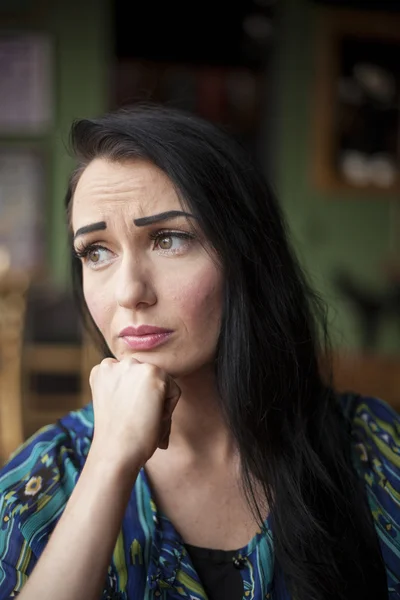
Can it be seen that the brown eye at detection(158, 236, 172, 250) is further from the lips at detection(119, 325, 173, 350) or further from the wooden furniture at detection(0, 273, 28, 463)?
the wooden furniture at detection(0, 273, 28, 463)

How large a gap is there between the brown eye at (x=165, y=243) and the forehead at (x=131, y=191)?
4 centimetres

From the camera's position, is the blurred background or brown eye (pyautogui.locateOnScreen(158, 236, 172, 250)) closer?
brown eye (pyautogui.locateOnScreen(158, 236, 172, 250))

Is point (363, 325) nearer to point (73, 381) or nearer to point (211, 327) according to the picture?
point (73, 381)

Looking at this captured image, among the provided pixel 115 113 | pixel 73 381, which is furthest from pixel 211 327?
pixel 73 381

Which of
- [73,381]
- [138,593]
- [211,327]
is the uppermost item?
[211,327]

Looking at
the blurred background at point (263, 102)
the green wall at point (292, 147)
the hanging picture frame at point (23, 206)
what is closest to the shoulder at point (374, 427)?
the blurred background at point (263, 102)

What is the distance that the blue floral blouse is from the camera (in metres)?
0.99

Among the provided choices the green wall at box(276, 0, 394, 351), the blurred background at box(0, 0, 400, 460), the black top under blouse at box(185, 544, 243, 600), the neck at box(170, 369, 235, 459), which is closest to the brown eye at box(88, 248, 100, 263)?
the neck at box(170, 369, 235, 459)

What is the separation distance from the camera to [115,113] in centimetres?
115

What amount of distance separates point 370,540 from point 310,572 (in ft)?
0.43

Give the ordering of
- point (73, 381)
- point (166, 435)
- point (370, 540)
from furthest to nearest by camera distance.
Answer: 1. point (73, 381)
2. point (370, 540)
3. point (166, 435)

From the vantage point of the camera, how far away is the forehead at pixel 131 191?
3.42 feet

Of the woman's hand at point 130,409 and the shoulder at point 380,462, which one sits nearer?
the woman's hand at point 130,409

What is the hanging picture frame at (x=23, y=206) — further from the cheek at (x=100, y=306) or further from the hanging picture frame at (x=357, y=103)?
the cheek at (x=100, y=306)
